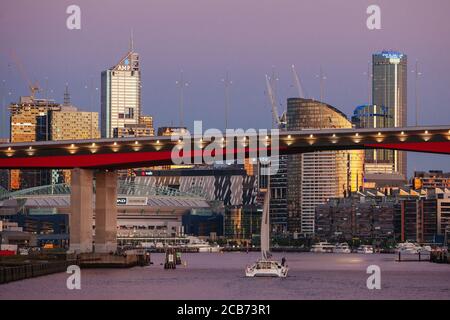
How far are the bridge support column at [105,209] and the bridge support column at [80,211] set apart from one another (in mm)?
5364

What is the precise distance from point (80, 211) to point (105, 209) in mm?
9312

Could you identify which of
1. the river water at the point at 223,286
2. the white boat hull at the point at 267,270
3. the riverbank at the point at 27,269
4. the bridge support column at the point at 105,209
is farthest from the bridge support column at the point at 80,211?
the white boat hull at the point at 267,270

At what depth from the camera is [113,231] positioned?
174 metres

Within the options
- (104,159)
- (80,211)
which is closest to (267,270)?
(80,211)

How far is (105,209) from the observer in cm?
17162

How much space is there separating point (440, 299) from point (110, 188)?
225 ft

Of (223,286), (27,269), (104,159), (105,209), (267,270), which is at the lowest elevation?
(223,286)

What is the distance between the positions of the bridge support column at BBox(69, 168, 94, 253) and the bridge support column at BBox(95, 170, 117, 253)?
17.6ft

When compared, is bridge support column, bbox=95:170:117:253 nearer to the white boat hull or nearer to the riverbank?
the riverbank

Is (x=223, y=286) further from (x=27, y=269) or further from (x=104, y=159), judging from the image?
(x=104, y=159)

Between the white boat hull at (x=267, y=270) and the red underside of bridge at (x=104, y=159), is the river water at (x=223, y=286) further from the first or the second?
the red underside of bridge at (x=104, y=159)

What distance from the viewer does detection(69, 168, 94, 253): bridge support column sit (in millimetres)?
162500
